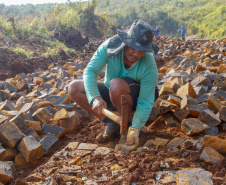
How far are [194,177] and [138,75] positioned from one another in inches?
45.1

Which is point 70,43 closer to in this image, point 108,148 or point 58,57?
point 58,57

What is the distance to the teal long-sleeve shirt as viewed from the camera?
2309 mm

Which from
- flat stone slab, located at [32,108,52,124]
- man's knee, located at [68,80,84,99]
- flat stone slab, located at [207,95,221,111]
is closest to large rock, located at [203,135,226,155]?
flat stone slab, located at [207,95,221,111]

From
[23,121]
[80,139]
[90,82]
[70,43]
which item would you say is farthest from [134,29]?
[70,43]

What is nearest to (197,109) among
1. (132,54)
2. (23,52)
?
(132,54)

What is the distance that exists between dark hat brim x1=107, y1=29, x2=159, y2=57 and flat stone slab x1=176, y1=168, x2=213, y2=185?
3.47 ft

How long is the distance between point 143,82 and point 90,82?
56cm

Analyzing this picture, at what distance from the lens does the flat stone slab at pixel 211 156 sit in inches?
71.5

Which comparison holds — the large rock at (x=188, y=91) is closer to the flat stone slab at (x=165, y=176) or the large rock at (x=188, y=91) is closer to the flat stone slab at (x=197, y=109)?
the flat stone slab at (x=197, y=109)

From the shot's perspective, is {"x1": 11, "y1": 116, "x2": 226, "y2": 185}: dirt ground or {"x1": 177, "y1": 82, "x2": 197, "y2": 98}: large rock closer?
{"x1": 11, "y1": 116, "x2": 226, "y2": 185}: dirt ground

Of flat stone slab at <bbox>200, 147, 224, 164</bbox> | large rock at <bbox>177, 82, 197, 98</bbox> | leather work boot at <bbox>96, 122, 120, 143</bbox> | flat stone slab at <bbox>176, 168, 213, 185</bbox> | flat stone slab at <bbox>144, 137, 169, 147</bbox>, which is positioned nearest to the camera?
flat stone slab at <bbox>176, 168, 213, 185</bbox>

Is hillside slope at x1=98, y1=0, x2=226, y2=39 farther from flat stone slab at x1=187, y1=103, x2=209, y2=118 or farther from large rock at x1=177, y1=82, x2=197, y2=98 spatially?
flat stone slab at x1=187, y1=103, x2=209, y2=118

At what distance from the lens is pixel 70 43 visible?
33.9 feet

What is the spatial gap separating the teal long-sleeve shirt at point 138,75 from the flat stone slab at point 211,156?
25.7 inches
